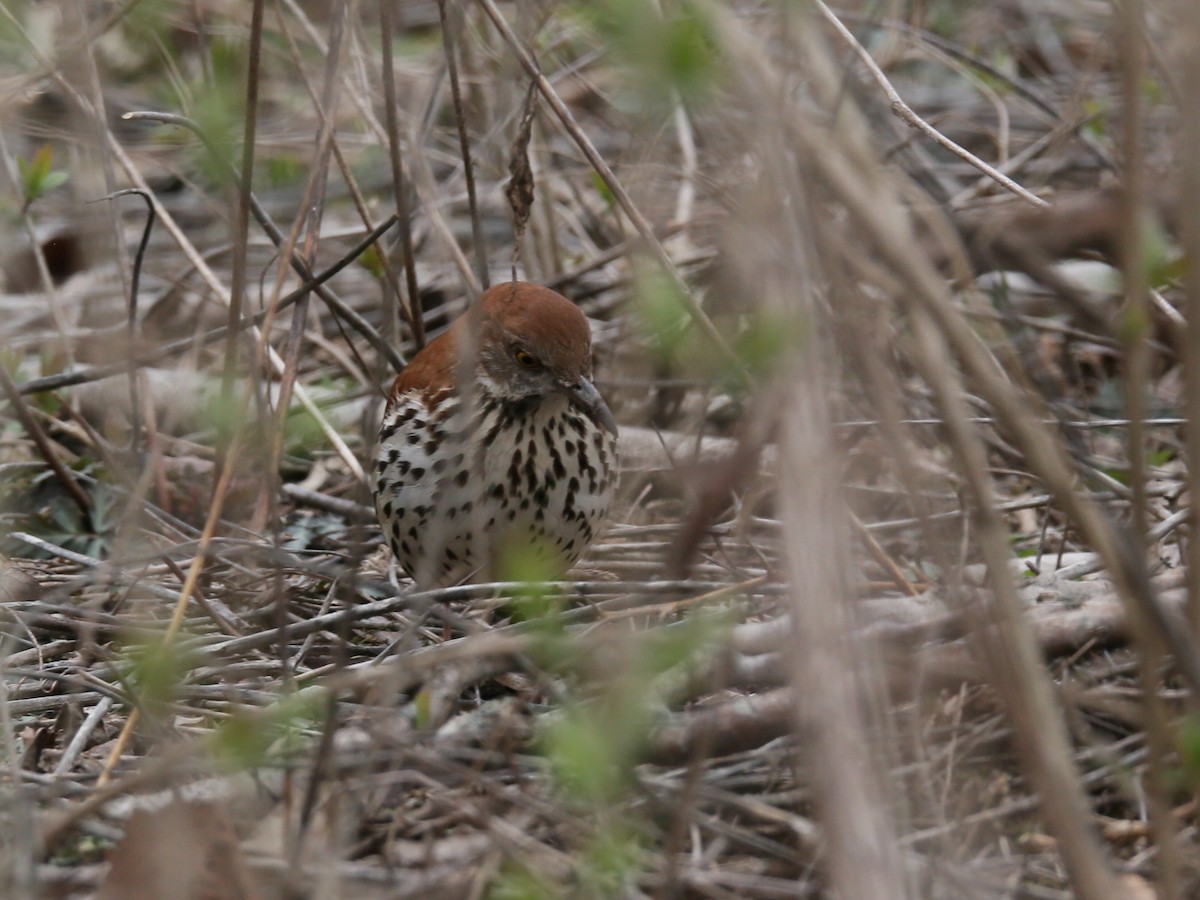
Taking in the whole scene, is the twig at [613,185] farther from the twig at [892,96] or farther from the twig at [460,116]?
the twig at [892,96]

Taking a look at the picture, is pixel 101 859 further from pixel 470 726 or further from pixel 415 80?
pixel 415 80

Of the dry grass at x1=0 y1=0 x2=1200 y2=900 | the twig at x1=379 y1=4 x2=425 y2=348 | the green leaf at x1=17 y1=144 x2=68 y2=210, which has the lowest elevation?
the dry grass at x1=0 y1=0 x2=1200 y2=900

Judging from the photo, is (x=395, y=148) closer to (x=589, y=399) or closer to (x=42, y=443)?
(x=589, y=399)

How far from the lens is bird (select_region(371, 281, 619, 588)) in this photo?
4.34 meters

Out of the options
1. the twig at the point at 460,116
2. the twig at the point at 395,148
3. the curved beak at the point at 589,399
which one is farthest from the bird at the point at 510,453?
the twig at the point at 395,148

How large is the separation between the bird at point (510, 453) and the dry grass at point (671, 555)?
189 mm

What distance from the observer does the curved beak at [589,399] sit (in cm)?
437

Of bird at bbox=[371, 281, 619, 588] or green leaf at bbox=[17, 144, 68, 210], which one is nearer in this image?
bird at bbox=[371, 281, 619, 588]

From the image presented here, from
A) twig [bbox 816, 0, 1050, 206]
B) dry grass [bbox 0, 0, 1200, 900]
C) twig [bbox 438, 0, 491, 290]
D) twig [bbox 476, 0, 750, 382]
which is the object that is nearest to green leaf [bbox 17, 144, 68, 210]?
dry grass [bbox 0, 0, 1200, 900]

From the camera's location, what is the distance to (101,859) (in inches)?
117

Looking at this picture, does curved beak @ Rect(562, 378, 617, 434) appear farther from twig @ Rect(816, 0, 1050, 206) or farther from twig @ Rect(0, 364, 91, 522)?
twig @ Rect(0, 364, 91, 522)

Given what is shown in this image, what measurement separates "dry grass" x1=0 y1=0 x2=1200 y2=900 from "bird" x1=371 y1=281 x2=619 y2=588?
0.62ft

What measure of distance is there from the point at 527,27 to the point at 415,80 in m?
3.97

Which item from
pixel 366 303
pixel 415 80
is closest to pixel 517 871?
pixel 366 303
